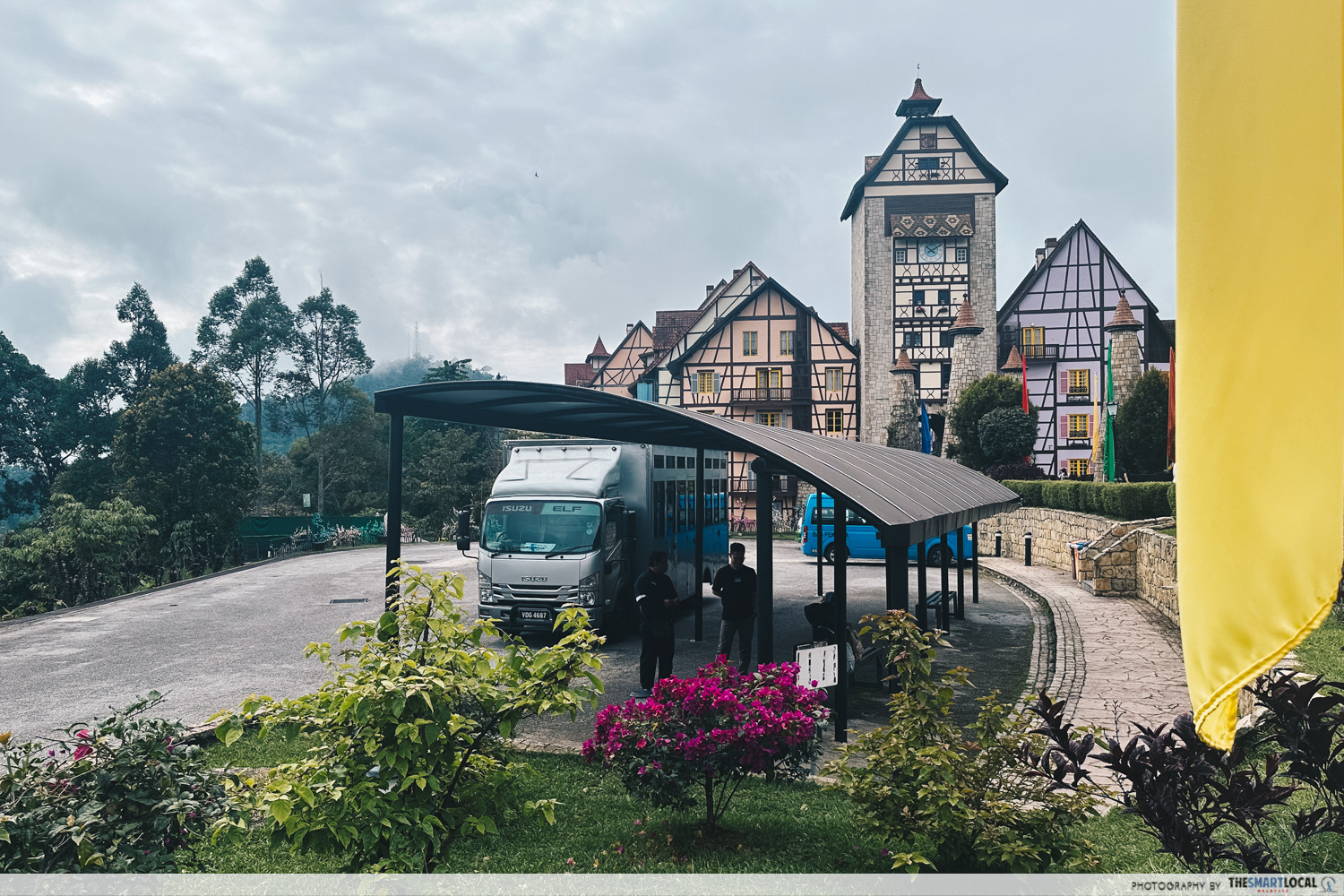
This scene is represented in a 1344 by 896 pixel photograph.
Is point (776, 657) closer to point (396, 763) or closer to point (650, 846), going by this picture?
point (650, 846)

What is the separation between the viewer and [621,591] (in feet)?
45.6

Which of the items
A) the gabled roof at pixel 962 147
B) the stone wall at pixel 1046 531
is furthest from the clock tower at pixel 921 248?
the stone wall at pixel 1046 531

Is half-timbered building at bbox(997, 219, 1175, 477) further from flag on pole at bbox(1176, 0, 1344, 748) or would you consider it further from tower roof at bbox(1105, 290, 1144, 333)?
flag on pole at bbox(1176, 0, 1344, 748)

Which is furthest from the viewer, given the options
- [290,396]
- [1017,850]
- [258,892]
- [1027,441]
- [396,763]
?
[290,396]

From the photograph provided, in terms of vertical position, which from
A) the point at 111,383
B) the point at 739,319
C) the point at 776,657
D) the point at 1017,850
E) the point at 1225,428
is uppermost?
the point at 739,319

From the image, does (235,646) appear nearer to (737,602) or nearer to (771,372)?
(737,602)

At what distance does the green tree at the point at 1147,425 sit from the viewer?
2875 centimetres

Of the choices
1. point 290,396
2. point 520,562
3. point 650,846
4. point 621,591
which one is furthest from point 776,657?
point 290,396

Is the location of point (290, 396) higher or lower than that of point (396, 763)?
higher

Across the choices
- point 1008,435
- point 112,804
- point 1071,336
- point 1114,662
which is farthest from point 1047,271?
point 112,804

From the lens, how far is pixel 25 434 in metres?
42.9

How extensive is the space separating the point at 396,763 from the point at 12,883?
1.52 m

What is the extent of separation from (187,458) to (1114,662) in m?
31.0

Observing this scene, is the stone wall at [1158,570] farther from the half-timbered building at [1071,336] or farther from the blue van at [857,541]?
the half-timbered building at [1071,336]
